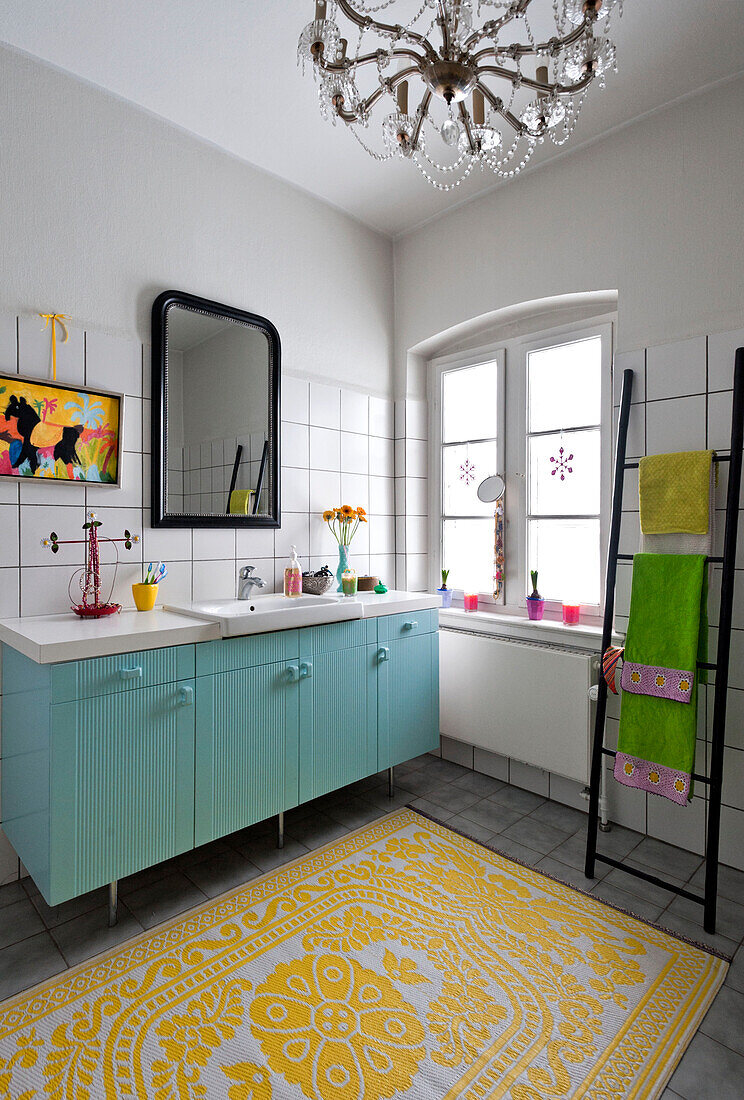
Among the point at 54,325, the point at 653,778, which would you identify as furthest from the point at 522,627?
the point at 54,325

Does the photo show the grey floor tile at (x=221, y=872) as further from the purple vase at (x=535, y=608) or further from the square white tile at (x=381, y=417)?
the square white tile at (x=381, y=417)

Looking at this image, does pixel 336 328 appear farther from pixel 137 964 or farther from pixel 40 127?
pixel 137 964

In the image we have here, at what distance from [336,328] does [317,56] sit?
5.72 feet

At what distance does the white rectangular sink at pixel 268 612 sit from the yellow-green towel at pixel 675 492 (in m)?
1.12

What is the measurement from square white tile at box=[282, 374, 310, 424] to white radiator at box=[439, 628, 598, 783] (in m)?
1.25

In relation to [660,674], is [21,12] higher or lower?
higher

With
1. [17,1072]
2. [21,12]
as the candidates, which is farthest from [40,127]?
[17,1072]

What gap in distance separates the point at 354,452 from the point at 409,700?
4.14 ft

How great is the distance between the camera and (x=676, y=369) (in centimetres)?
225

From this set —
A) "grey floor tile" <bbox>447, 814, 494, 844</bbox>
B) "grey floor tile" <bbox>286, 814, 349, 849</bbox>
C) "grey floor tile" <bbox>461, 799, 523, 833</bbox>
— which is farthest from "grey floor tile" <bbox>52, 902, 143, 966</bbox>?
"grey floor tile" <bbox>461, 799, 523, 833</bbox>

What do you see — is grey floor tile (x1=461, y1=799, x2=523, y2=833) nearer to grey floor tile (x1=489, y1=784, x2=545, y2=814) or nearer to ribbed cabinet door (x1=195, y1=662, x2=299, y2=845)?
grey floor tile (x1=489, y1=784, x2=545, y2=814)

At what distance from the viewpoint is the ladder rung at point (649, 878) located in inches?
72.9

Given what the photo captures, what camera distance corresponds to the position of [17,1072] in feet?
4.46

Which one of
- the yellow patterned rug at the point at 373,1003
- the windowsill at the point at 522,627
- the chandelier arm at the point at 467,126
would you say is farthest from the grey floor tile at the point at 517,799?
the chandelier arm at the point at 467,126
